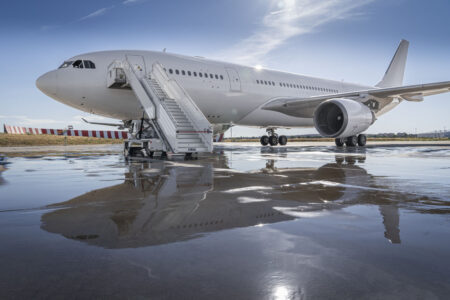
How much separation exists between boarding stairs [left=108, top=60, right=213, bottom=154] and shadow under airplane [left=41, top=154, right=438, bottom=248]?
4815mm

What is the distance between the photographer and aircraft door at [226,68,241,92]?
17.0 metres

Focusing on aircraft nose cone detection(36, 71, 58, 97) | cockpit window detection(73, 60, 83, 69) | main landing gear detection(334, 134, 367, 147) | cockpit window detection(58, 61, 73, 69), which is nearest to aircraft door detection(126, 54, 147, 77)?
cockpit window detection(73, 60, 83, 69)

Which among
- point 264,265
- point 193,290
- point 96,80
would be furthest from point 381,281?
point 96,80

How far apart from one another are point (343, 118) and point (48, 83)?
38.0 ft

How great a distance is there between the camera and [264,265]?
218 cm

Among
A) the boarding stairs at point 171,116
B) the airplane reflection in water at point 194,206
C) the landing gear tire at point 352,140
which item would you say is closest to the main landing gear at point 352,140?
the landing gear tire at point 352,140

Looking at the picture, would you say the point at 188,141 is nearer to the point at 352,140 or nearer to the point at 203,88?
the point at 203,88

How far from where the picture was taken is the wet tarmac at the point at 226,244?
1882 millimetres

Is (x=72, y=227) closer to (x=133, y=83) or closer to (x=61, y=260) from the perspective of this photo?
(x=61, y=260)

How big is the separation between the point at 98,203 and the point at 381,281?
3.19 m

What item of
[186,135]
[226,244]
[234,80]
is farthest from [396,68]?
[226,244]

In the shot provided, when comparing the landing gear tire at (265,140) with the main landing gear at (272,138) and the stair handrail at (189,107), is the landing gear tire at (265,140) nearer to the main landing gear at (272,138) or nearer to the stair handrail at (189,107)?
the main landing gear at (272,138)

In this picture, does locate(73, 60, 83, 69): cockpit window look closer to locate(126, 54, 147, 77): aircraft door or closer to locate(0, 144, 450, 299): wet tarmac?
locate(126, 54, 147, 77): aircraft door

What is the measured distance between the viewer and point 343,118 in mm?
14969
